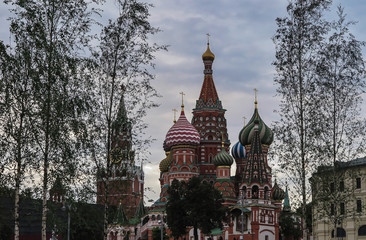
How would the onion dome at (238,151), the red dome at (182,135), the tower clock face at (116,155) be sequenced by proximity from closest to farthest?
1. the tower clock face at (116,155)
2. the red dome at (182,135)
3. the onion dome at (238,151)

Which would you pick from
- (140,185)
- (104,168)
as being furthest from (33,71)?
(140,185)

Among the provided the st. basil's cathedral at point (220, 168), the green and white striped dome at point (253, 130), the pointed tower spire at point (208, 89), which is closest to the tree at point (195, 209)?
the st. basil's cathedral at point (220, 168)

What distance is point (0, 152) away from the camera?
25.1 meters

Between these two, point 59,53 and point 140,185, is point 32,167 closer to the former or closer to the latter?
point 59,53

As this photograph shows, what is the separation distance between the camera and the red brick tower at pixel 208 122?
8581cm

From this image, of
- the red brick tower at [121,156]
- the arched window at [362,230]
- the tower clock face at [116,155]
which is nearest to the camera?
the red brick tower at [121,156]

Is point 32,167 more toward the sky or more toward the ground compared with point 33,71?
more toward the ground

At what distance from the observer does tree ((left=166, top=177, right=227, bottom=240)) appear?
57.9 m

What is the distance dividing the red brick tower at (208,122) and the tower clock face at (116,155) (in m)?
59.9

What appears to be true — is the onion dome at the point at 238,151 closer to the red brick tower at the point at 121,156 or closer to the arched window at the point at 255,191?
the arched window at the point at 255,191

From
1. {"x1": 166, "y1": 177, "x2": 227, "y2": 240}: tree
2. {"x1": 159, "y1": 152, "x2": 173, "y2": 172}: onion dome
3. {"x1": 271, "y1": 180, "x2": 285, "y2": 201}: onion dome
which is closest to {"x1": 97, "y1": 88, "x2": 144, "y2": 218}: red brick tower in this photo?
{"x1": 166, "y1": 177, "x2": 227, "y2": 240}: tree

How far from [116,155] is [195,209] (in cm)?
3447

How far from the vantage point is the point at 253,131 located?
82.6 meters

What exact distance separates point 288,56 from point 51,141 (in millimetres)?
14121
